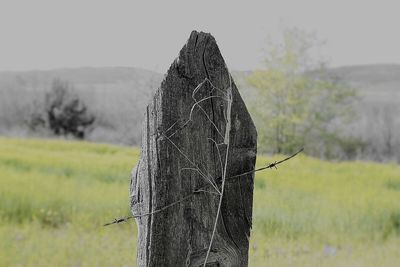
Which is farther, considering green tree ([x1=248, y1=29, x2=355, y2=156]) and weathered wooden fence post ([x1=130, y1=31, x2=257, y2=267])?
green tree ([x1=248, y1=29, x2=355, y2=156])

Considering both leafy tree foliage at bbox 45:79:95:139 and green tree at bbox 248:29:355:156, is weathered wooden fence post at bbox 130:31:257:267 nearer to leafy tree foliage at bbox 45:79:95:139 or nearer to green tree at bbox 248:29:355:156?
green tree at bbox 248:29:355:156

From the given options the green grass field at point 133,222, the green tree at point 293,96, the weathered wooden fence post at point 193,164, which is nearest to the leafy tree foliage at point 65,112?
→ the green tree at point 293,96

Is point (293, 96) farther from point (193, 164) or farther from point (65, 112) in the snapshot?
point (193, 164)

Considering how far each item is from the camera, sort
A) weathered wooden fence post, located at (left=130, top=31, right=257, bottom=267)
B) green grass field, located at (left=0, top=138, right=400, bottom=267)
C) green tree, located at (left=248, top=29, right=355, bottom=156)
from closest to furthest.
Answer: weathered wooden fence post, located at (left=130, top=31, right=257, bottom=267) → green grass field, located at (left=0, top=138, right=400, bottom=267) → green tree, located at (left=248, top=29, right=355, bottom=156)

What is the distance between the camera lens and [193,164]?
5.14 ft

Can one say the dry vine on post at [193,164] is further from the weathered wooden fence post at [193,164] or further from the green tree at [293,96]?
the green tree at [293,96]

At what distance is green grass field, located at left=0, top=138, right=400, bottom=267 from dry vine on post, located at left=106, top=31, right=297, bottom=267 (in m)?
2.43

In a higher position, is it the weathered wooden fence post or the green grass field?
the weathered wooden fence post

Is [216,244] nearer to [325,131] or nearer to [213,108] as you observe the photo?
[213,108]

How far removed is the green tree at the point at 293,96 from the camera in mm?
13828

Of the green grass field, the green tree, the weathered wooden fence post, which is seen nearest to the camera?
the weathered wooden fence post

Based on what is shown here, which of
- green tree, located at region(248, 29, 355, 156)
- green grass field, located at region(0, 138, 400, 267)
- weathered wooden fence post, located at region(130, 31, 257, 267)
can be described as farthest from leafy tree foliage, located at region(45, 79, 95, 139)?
weathered wooden fence post, located at region(130, 31, 257, 267)

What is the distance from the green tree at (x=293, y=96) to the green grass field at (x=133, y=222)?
5856mm

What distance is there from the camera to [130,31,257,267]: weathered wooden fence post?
154cm
